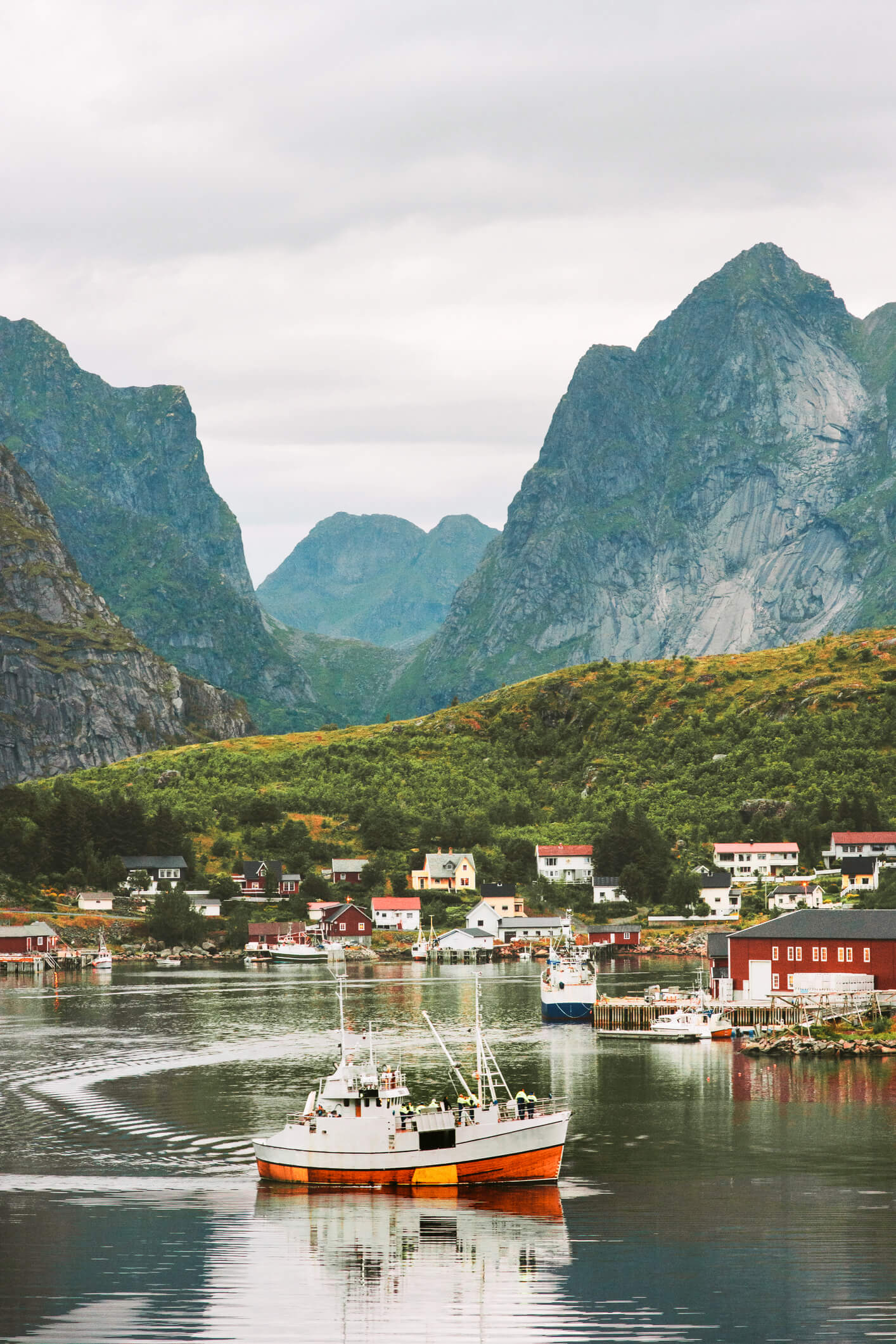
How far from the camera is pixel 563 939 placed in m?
167

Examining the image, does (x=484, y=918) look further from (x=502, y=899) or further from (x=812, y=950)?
(x=812, y=950)

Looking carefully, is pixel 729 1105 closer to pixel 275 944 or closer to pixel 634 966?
pixel 634 966

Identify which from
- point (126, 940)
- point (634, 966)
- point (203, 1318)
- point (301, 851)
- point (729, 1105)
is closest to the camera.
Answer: point (203, 1318)

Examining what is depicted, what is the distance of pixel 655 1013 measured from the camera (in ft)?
317

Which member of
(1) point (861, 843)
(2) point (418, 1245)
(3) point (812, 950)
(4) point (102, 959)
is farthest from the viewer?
(1) point (861, 843)

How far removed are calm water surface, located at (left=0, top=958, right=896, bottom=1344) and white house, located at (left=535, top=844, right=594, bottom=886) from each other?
101007mm

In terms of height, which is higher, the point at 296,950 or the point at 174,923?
the point at 174,923

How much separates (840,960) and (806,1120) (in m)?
32.6

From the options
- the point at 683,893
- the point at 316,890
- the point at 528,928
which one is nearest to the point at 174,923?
the point at 316,890

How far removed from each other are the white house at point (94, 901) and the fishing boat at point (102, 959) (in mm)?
12749

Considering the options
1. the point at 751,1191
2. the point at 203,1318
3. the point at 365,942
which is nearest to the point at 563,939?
the point at 365,942

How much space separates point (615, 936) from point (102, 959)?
157 ft

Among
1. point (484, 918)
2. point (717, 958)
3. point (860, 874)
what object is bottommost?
point (717, 958)

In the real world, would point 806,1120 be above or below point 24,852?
below
